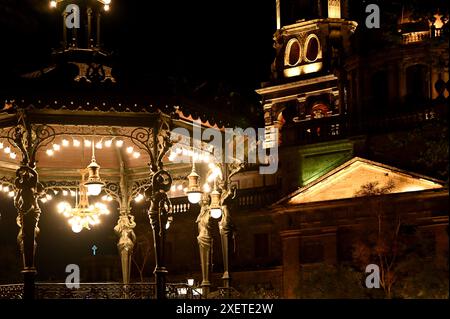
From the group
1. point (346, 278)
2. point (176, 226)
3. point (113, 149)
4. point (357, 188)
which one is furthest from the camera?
point (176, 226)

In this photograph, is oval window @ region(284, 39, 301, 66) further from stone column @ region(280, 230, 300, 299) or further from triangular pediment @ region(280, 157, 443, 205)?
triangular pediment @ region(280, 157, 443, 205)

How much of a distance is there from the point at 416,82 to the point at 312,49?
16.0m

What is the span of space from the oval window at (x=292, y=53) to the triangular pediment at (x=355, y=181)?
23425mm

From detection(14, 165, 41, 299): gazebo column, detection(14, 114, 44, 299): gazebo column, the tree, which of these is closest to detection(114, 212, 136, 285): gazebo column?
detection(14, 114, 44, 299): gazebo column

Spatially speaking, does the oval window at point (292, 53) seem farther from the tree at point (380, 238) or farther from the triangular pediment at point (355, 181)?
the tree at point (380, 238)

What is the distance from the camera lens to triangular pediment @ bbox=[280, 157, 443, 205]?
61.1m

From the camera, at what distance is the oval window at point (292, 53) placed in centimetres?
8731

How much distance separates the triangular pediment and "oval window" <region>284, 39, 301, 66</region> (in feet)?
76.9

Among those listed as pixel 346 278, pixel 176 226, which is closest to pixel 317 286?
pixel 346 278
